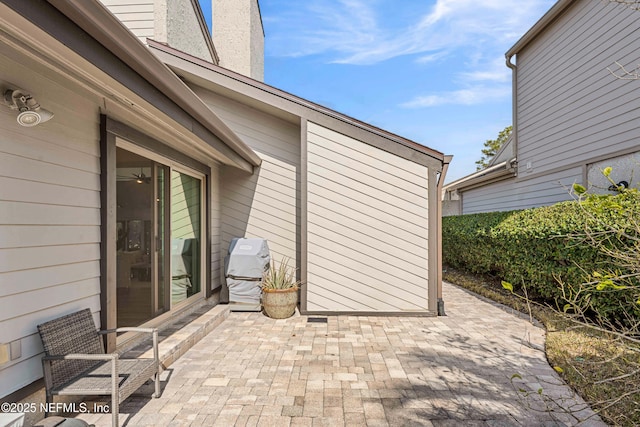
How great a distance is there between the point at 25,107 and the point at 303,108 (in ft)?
12.1

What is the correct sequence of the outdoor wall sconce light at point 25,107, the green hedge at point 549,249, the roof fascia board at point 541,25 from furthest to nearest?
the roof fascia board at point 541,25 < the green hedge at point 549,249 < the outdoor wall sconce light at point 25,107

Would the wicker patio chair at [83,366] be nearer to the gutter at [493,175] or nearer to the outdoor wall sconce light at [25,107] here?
the outdoor wall sconce light at [25,107]

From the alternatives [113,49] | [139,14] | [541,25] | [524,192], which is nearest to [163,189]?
[113,49]

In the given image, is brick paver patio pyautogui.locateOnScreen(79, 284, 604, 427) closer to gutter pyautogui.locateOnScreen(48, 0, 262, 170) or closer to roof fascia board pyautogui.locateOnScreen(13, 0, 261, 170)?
roof fascia board pyautogui.locateOnScreen(13, 0, 261, 170)

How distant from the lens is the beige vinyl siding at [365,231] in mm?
5211

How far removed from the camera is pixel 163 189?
14.0 ft

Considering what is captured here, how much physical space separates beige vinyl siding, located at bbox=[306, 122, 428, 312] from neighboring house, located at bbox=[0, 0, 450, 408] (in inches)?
0.6

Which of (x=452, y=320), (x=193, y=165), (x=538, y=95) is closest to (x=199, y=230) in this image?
(x=193, y=165)

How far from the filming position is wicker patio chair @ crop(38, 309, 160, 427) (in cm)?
216

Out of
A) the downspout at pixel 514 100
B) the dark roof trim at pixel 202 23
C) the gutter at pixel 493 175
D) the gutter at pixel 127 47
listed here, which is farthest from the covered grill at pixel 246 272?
the downspout at pixel 514 100

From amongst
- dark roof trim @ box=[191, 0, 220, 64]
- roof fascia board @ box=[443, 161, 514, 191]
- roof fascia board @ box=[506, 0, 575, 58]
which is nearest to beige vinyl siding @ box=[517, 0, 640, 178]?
roof fascia board @ box=[506, 0, 575, 58]

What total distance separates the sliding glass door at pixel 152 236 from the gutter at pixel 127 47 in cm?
96

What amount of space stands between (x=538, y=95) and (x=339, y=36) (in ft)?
17.4

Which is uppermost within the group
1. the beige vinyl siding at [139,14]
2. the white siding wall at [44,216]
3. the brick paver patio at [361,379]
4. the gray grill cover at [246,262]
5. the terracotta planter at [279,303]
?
the beige vinyl siding at [139,14]
